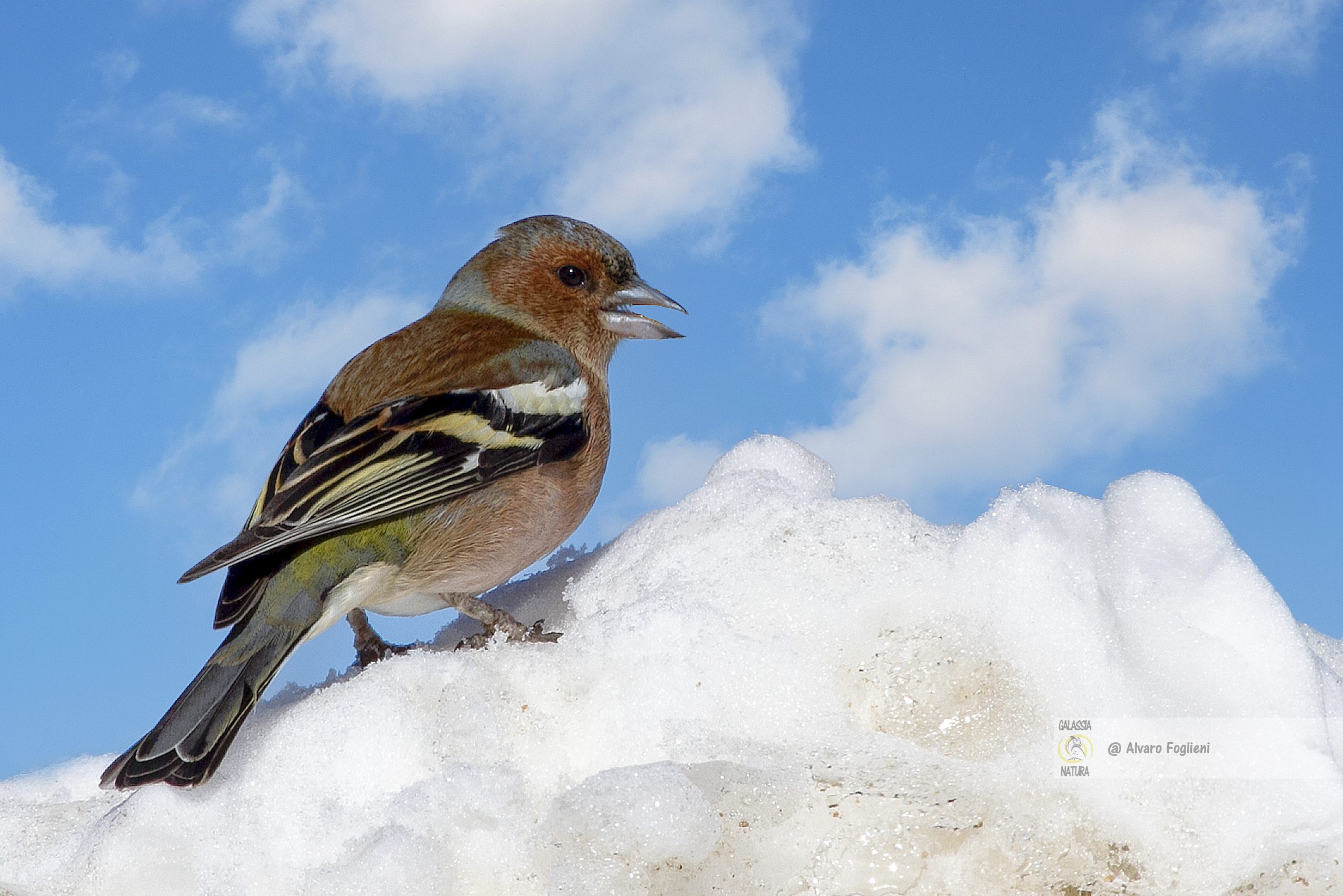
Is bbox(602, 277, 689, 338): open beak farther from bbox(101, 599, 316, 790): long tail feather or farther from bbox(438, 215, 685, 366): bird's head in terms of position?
bbox(101, 599, 316, 790): long tail feather

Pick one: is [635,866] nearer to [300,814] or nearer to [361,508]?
[300,814]

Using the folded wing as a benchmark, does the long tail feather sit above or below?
below

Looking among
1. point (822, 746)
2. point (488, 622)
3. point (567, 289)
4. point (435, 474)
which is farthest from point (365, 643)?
point (822, 746)

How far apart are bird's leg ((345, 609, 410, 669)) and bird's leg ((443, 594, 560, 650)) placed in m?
0.35

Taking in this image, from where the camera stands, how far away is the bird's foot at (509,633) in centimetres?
373

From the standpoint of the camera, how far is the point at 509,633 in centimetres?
387

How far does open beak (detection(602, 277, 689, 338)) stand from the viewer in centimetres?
449

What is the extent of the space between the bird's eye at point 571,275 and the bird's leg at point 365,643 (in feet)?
4.86

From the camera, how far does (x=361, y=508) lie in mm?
3314

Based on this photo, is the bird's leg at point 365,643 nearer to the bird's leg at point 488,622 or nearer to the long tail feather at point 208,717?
the bird's leg at point 488,622

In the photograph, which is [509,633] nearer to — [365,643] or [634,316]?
[365,643]

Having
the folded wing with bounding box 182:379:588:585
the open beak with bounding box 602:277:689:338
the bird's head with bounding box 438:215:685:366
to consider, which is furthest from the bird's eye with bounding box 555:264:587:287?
the folded wing with bounding box 182:379:588:585

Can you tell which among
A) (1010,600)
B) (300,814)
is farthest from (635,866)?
(1010,600)

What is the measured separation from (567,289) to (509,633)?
1.39m
